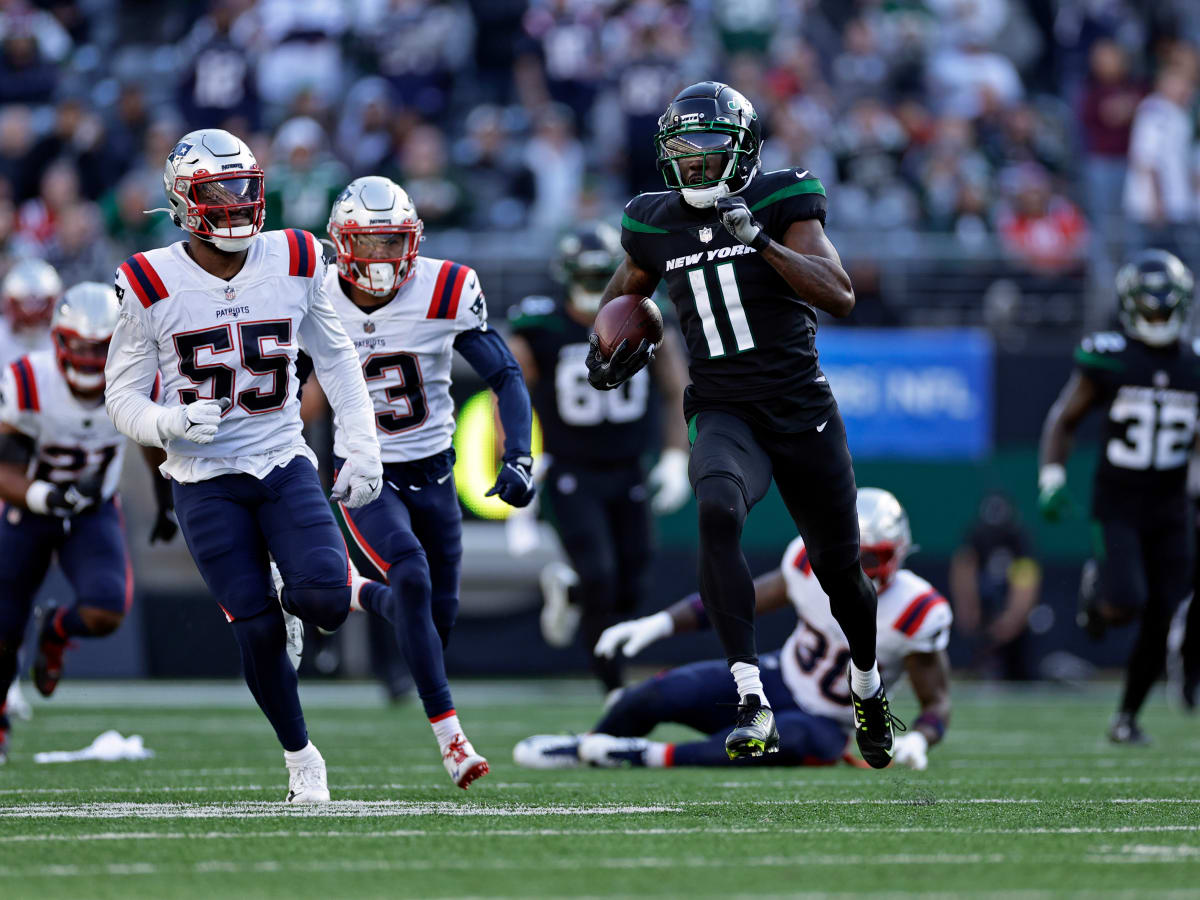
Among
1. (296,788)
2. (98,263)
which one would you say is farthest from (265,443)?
(98,263)

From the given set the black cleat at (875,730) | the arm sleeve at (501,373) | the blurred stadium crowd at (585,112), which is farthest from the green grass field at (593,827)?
the blurred stadium crowd at (585,112)

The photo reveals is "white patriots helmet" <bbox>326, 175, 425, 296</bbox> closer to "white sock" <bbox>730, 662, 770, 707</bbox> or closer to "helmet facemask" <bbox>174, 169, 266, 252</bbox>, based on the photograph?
"helmet facemask" <bbox>174, 169, 266, 252</bbox>

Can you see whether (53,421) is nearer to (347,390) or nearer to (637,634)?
(347,390)

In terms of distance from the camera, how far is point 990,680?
1166 cm

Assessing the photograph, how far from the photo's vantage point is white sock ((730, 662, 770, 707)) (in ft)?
15.2

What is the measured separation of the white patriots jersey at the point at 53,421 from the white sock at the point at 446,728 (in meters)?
2.14

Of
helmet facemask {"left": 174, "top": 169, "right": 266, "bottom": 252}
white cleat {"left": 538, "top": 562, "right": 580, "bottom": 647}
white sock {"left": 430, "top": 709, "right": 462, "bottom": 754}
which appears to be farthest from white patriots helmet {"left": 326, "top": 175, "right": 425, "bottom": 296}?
white cleat {"left": 538, "top": 562, "right": 580, "bottom": 647}

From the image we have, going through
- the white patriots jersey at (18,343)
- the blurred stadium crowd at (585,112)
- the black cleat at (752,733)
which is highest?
the blurred stadium crowd at (585,112)

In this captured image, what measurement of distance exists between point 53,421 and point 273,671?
7.45ft

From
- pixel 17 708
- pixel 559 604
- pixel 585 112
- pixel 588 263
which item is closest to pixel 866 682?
pixel 559 604

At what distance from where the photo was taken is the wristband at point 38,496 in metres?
6.35

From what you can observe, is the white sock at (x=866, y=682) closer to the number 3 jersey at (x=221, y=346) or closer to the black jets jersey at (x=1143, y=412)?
the number 3 jersey at (x=221, y=346)

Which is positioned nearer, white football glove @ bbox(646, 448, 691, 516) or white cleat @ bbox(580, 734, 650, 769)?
white cleat @ bbox(580, 734, 650, 769)

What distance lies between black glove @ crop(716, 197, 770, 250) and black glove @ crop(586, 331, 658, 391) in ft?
1.50
